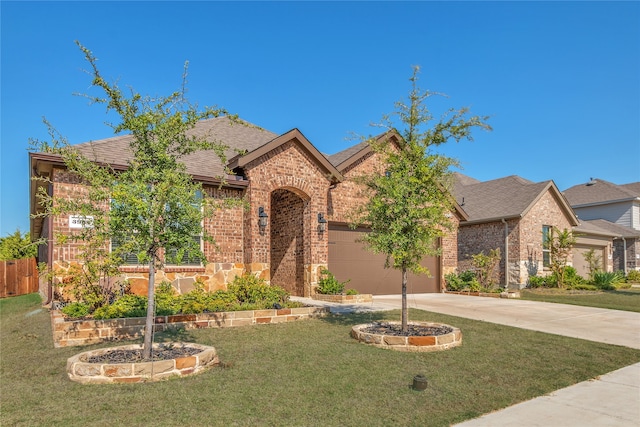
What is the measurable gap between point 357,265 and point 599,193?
2587 centimetres

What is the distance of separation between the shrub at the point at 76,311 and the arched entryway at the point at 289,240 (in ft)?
23.7

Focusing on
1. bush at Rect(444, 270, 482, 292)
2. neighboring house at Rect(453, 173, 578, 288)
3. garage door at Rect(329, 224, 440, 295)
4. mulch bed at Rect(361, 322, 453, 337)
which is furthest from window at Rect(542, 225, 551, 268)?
mulch bed at Rect(361, 322, 453, 337)

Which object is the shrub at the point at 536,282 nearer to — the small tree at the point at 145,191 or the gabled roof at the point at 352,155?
the gabled roof at the point at 352,155

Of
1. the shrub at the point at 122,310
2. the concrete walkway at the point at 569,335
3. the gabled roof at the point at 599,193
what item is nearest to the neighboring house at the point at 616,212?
the gabled roof at the point at 599,193

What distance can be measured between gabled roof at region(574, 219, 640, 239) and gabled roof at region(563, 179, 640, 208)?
1590 mm

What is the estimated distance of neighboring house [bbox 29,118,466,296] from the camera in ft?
38.9

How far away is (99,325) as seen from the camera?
824cm

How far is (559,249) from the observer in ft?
70.4

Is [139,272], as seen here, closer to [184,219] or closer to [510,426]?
→ [184,219]

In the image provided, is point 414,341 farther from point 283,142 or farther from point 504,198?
point 504,198

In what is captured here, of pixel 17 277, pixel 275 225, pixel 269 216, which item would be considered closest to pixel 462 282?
pixel 275 225

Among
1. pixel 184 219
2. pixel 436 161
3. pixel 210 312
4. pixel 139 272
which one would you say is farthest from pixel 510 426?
pixel 139 272

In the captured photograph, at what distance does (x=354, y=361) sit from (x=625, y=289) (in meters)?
20.3

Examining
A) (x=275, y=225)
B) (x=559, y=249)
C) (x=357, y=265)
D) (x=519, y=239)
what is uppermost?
(x=275, y=225)
